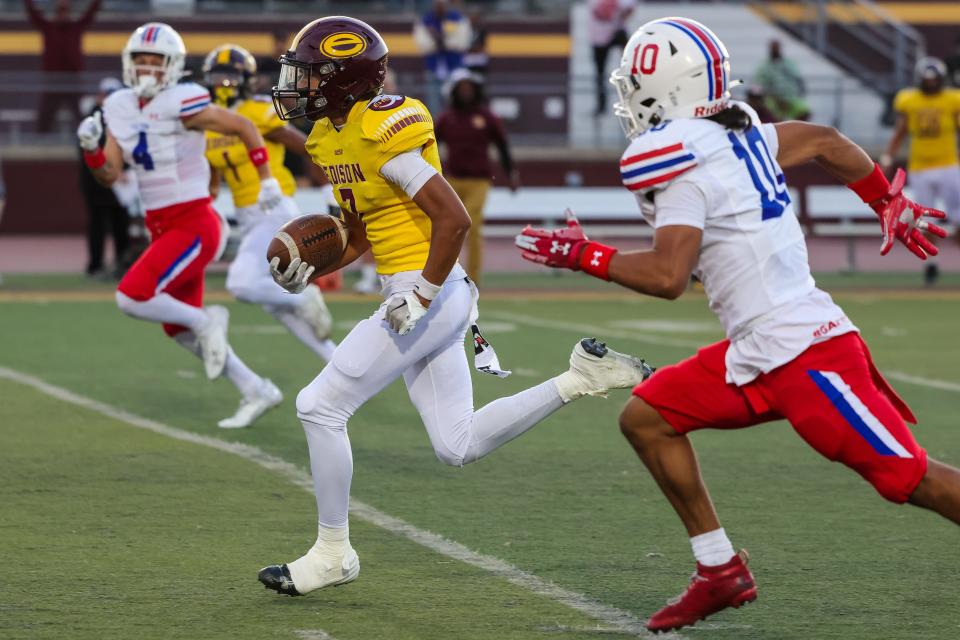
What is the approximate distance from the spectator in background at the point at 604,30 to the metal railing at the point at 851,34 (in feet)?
11.4

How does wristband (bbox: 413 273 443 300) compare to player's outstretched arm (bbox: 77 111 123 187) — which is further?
player's outstretched arm (bbox: 77 111 123 187)

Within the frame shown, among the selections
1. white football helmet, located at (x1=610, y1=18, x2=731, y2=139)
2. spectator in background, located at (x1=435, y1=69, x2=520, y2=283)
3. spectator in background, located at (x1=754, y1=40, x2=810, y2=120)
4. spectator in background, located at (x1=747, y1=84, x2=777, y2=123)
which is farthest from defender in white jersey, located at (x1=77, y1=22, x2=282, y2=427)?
spectator in background, located at (x1=754, y1=40, x2=810, y2=120)

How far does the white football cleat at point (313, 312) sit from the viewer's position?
30.7 ft

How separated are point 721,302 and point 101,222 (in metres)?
13.4

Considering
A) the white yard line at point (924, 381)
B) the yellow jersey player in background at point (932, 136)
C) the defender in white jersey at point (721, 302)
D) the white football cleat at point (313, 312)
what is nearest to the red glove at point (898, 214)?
the defender in white jersey at point (721, 302)

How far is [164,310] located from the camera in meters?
8.72

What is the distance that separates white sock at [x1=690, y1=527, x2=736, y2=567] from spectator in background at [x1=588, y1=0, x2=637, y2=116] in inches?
687

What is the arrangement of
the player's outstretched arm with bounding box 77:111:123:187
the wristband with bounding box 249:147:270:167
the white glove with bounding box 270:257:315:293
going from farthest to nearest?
the wristband with bounding box 249:147:270:167
the player's outstretched arm with bounding box 77:111:123:187
the white glove with bounding box 270:257:315:293

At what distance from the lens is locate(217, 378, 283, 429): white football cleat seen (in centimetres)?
867

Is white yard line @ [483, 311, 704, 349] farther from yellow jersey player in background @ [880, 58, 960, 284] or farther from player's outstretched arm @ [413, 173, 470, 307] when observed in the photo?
player's outstretched arm @ [413, 173, 470, 307]

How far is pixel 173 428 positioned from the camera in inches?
341

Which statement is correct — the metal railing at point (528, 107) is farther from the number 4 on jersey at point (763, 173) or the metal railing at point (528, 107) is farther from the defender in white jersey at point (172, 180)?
the number 4 on jersey at point (763, 173)

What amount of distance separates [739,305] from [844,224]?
1431 cm

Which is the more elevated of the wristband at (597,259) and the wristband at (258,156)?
the wristband at (597,259)
